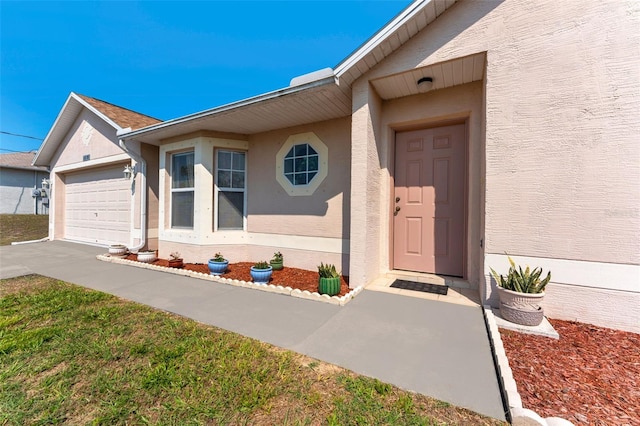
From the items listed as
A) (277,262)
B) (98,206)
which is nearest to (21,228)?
(98,206)

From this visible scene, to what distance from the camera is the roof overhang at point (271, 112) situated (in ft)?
12.6

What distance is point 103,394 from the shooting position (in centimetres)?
171

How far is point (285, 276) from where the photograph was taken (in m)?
4.62

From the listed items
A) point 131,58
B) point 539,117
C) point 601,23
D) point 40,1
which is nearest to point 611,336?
point 539,117

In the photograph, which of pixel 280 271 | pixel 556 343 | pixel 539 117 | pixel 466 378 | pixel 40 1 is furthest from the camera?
pixel 40 1

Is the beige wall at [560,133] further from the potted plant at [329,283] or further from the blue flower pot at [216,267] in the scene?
the blue flower pot at [216,267]

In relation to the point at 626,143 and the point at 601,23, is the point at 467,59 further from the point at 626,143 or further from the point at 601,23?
the point at 626,143

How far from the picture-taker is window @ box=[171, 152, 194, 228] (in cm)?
584

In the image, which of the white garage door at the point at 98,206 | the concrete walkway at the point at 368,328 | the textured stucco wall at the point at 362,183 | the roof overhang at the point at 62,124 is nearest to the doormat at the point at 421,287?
the concrete walkway at the point at 368,328

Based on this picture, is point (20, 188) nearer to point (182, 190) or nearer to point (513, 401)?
point (182, 190)

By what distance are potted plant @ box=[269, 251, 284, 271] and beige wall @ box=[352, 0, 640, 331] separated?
11.5 ft

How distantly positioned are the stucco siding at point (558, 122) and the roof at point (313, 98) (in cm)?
48

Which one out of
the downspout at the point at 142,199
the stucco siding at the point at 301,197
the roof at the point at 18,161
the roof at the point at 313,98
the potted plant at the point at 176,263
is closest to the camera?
the roof at the point at 313,98

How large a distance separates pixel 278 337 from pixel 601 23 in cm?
480
